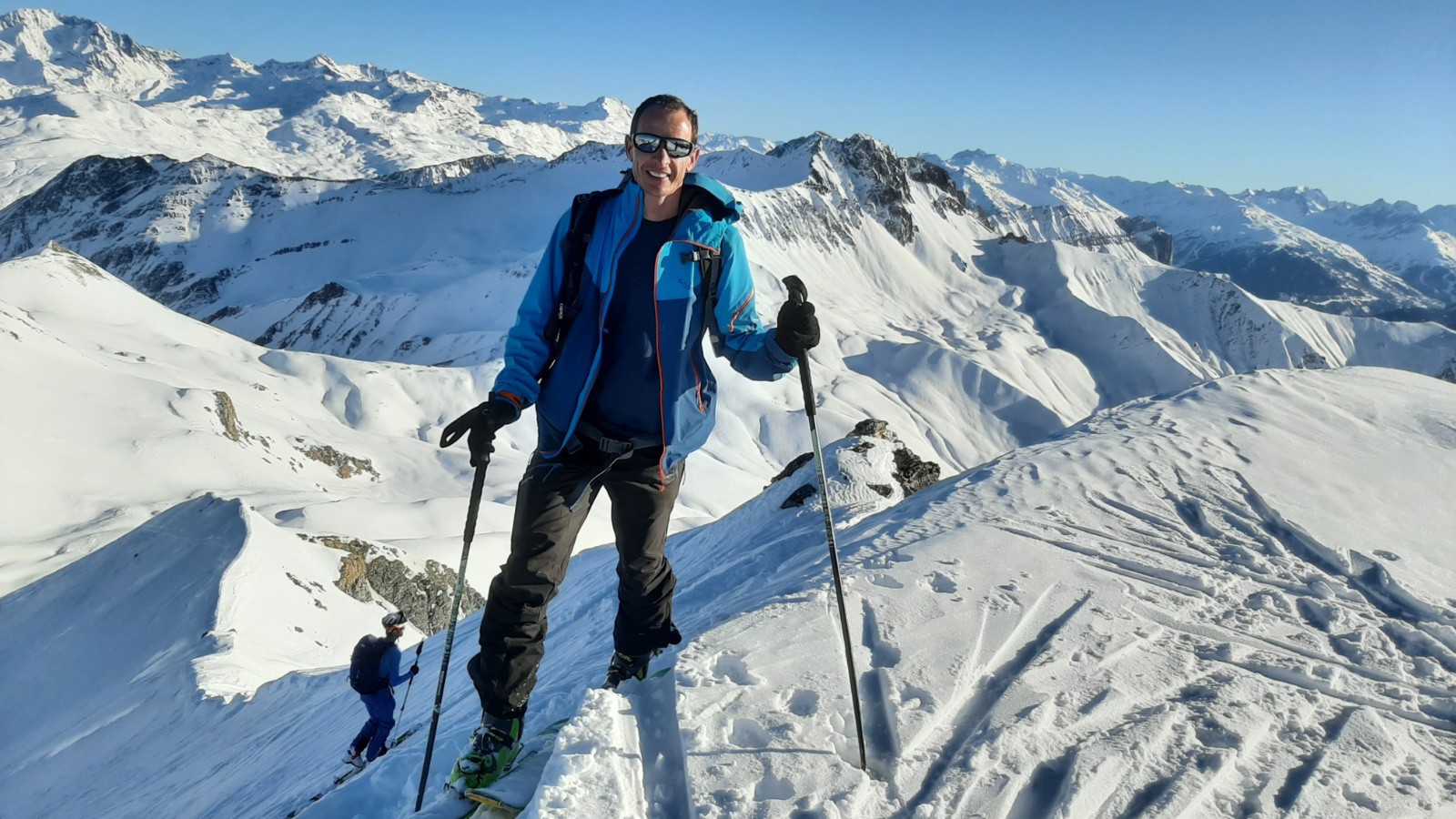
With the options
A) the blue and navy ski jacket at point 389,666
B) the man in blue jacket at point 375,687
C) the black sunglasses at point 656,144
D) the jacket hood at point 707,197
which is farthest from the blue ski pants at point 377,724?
the black sunglasses at point 656,144

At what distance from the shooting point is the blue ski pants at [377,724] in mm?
7734

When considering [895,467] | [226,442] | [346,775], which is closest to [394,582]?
[346,775]

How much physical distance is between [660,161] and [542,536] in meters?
1.92

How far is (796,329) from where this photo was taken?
12.7 ft

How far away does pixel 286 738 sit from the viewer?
31.2ft

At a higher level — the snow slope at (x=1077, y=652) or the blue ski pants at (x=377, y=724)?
the snow slope at (x=1077, y=652)

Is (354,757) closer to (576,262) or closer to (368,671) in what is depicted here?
(368,671)

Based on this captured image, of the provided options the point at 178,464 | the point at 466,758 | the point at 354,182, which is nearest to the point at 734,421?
the point at 178,464

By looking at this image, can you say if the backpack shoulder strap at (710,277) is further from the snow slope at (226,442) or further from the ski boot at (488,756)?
the snow slope at (226,442)

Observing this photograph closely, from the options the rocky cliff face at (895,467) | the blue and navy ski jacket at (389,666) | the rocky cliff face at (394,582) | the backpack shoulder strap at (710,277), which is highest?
the backpack shoulder strap at (710,277)

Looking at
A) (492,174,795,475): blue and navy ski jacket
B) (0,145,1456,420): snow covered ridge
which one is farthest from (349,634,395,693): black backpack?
(0,145,1456,420): snow covered ridge

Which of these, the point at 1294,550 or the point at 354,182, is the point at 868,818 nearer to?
the point at 1294,550

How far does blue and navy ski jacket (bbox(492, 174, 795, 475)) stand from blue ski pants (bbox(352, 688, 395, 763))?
5658 mm

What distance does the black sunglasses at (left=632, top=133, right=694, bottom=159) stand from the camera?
370 cm
